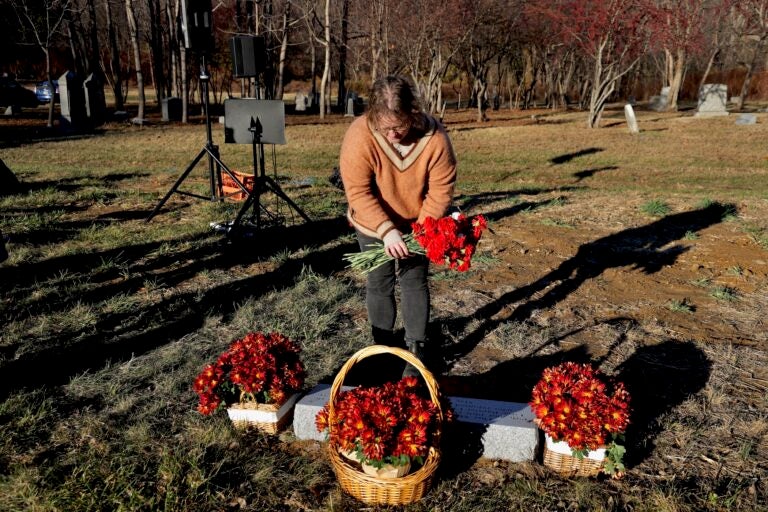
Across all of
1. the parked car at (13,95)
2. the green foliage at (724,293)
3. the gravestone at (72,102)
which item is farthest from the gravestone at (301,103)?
the green foliage at (724,293)

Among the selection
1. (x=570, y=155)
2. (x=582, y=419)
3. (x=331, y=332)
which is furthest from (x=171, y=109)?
(x=582, y=419)

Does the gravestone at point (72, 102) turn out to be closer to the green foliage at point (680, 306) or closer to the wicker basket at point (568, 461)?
the green foliage at point (680, 306)

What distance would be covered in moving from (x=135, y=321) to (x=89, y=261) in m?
1.61

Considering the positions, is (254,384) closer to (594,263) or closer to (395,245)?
(395,245)

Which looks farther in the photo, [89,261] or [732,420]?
[89,261]

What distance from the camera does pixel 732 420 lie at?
2896 millimetres

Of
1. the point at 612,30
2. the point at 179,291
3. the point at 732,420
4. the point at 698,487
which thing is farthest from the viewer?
the point at 612,30

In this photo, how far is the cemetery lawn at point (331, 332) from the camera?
2400 millimetres

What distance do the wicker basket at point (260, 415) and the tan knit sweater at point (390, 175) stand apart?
0.96 meters

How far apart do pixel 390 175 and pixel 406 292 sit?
25.2 inches

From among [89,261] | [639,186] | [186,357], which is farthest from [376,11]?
[186,357]

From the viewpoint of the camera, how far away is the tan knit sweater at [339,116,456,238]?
109 inches

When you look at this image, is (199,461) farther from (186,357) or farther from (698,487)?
(698,487)

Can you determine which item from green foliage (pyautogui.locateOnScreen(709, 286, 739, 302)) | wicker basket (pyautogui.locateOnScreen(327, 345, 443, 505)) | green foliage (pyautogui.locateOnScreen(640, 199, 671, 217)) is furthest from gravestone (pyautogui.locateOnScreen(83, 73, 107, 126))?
wicker basket (pyautogui.locateOnScreen(327, 345, 443, 505))
